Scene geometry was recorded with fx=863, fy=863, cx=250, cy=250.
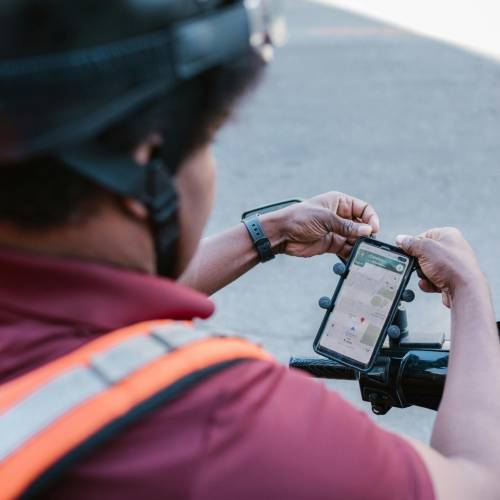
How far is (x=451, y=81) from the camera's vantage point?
6.91m

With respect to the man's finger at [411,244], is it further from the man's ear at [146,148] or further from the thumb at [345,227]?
the man's ear at [146,148]

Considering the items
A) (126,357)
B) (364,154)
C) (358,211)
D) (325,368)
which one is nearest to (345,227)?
(358,211)

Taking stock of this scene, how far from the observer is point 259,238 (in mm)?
1914

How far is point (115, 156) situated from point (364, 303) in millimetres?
863

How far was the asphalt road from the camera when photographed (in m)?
4.29

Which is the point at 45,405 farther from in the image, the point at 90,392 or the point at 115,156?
the point at 115,156

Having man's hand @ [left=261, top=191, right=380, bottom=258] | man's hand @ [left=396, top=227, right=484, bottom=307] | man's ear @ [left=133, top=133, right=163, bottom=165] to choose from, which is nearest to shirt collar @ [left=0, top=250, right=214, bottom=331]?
man's ear @ [left=133, top=133, right=163, bottom=165]

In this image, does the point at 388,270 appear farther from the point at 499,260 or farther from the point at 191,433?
the point at 499,260

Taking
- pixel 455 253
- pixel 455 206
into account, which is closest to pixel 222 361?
pixel 455 253

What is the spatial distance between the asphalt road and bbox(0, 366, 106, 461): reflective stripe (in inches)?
105

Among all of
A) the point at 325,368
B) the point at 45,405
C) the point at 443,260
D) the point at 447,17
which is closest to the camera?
the point at 45,405

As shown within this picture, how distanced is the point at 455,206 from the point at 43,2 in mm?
4427

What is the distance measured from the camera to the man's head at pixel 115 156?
91cm

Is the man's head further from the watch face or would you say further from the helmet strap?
the watch face
